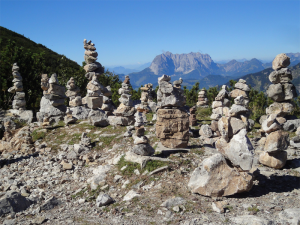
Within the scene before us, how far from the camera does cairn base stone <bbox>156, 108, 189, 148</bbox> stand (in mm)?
9938

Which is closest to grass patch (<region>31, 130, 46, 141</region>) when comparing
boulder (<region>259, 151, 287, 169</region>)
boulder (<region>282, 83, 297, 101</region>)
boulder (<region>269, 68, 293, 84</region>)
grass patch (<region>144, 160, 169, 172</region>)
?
grass patch (<region>144, 160, 169, 172</region>)

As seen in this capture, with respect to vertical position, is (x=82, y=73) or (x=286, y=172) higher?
(x=82, y=73)

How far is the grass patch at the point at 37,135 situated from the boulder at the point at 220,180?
35.1 ft

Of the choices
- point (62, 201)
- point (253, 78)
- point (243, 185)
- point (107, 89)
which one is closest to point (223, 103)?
point (107, 89)

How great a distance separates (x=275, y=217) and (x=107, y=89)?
13699 mm

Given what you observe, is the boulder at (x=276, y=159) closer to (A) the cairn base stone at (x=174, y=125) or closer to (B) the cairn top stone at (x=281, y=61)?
(A) the cairn base stone at (x=174, y=125)

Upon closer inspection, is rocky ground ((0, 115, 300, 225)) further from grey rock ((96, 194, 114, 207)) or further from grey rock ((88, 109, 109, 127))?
grey rock ((88, 109, 109, 127))

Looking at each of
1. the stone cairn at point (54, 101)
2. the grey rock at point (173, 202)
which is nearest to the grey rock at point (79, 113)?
the stone cairn at point (54, 101)

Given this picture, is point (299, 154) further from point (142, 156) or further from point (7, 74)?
point (7, 74)

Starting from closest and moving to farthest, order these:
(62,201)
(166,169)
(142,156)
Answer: (62,201), (166,169), (142,156)

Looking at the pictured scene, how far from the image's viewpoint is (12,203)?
21.5 ft

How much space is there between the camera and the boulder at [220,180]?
246 inches

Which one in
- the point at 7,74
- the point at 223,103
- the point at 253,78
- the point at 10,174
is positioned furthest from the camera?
the point at 253,78

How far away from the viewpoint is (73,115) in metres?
17.0
